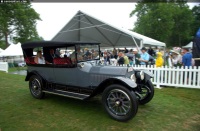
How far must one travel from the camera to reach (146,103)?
200 inches

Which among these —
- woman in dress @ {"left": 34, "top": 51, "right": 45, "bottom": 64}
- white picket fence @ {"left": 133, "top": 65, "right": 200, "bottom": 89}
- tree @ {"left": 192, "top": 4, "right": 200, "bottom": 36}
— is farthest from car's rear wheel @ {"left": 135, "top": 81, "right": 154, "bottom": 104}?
tree @ {"left": 192, "top": 4, "right": 200, "bottom": 36}

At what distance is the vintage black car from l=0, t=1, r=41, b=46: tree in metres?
26.1

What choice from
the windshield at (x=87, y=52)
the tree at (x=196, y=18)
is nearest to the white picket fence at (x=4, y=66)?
the windshield at (x=87, y=52)

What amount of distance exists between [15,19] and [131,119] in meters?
31.0

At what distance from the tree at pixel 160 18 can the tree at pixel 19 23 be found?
74.2 ft

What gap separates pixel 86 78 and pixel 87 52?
0.98 meters

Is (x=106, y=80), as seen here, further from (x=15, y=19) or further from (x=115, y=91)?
(x=15, y=19)

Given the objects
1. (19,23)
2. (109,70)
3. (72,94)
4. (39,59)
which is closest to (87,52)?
(109,70)

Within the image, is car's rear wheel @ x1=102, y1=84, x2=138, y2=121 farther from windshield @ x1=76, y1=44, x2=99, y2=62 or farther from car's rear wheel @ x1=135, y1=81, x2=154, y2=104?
windshield @ x1=76, y1=44, x2=99, y2=62

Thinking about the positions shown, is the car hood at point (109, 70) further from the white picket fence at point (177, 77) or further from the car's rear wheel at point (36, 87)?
the white picket fence at point (177, 77)

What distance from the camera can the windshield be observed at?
188 inches

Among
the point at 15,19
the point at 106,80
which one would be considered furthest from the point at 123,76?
the point at 15,19

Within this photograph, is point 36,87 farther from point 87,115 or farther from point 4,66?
point 4,66

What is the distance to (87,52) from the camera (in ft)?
16.9
